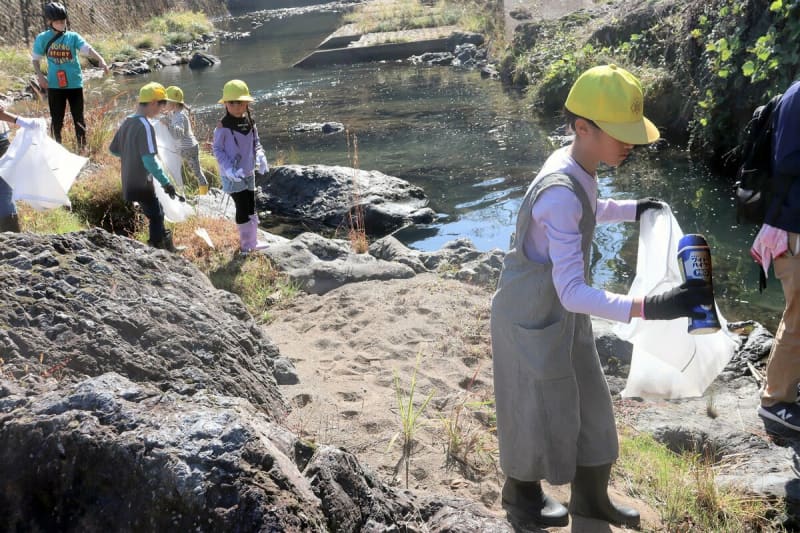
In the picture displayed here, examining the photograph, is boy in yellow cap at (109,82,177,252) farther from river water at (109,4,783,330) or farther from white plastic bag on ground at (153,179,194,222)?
river water at (109,4,783,330)

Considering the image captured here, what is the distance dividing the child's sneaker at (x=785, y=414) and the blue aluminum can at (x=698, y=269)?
231cm

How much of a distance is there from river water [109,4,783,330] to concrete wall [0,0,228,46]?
307 inches

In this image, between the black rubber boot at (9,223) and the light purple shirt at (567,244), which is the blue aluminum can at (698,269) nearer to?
the light purple shirt at (567,244)

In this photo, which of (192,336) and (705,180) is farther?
(705,180)

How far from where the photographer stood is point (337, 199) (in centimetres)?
1154

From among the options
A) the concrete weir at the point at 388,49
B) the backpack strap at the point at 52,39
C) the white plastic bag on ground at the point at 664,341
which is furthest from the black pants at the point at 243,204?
the concrete weir at the point at 388,49

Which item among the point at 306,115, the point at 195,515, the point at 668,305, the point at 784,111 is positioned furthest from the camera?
the point at 306,115

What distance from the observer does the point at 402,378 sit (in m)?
5.09

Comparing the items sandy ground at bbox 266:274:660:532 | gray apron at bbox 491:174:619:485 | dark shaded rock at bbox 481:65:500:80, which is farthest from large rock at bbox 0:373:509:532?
dark shaded rock at bbox 481:65:500:80

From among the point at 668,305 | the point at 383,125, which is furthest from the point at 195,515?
the point at 383,125

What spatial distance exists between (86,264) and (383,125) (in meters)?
13.9

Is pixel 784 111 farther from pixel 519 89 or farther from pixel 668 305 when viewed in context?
pixel 519 89

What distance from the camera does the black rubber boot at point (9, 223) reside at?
18.9ft

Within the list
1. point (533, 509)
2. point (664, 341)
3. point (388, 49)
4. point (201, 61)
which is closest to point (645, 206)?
point (664, 341)
